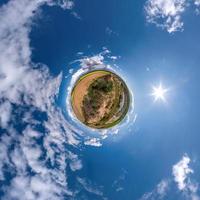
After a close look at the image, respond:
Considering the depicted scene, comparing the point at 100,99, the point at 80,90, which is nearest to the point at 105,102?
the point at 100,99

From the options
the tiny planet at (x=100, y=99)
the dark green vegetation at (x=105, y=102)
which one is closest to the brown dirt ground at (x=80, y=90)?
the tiny planet at (x=100, y=99)

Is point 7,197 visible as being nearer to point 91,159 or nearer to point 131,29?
point 91,159

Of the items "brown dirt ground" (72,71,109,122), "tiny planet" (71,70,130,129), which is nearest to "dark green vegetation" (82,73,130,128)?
"tiny planet" (71,70,130,129)

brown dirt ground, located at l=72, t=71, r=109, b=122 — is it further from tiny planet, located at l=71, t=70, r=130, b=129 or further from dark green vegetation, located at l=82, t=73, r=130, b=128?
dark green vegetation, located at l=82, t=73, r=130, b=128

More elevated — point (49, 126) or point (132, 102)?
point (132, 102)

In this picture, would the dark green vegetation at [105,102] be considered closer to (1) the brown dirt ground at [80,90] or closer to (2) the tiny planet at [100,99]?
(2) the tiny planet at [100,99]

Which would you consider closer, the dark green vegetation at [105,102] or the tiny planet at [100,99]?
the tiny planet at [100,99]

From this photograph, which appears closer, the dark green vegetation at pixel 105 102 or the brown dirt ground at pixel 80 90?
the brown dirt ground at pixel 80 90

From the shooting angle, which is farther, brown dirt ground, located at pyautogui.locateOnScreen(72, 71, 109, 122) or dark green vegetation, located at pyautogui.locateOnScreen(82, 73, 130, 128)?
dark green vegetation, located at pyautogui.locateOnScreen(82, 73, 130, 128)

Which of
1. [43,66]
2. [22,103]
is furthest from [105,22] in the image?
[22,103]
